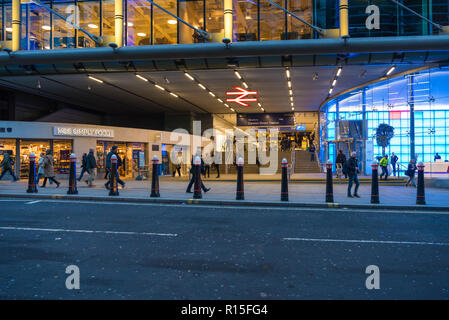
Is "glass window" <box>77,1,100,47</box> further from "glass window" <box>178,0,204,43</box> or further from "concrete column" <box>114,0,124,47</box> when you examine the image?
"glass window" <box>178,0,204,43</box>

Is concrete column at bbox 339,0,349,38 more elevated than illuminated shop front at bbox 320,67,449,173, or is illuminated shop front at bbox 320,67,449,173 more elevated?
concrete column at bbox 339,0,349,38

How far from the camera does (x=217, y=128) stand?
4016 centimetres

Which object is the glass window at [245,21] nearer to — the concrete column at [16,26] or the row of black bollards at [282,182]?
the row of black bollards at [282,182]

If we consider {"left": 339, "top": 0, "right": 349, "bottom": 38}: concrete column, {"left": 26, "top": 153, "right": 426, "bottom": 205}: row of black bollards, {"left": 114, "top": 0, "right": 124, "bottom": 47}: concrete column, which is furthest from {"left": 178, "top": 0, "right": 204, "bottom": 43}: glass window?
{"left": 26, "top": 153, "right": 426, "bottom": 205}: row of black bollards

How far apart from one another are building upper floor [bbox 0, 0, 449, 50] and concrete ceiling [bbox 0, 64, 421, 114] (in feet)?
6.66

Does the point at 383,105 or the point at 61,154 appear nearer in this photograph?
the point at 61,154

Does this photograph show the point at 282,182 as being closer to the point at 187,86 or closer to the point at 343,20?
the point at 343,20

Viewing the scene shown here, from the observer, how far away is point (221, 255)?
15.7ft

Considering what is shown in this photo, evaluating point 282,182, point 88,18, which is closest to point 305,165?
point 282,182

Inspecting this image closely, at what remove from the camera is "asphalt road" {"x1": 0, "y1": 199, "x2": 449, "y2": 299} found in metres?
3.49

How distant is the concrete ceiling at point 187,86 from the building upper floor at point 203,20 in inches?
80.0

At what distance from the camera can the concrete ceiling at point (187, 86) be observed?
20.3 meters

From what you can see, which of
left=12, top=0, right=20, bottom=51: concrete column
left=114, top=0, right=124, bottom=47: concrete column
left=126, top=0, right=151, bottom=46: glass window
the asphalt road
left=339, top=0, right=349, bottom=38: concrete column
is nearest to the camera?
the asphalt road

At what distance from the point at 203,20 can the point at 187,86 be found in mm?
6134
